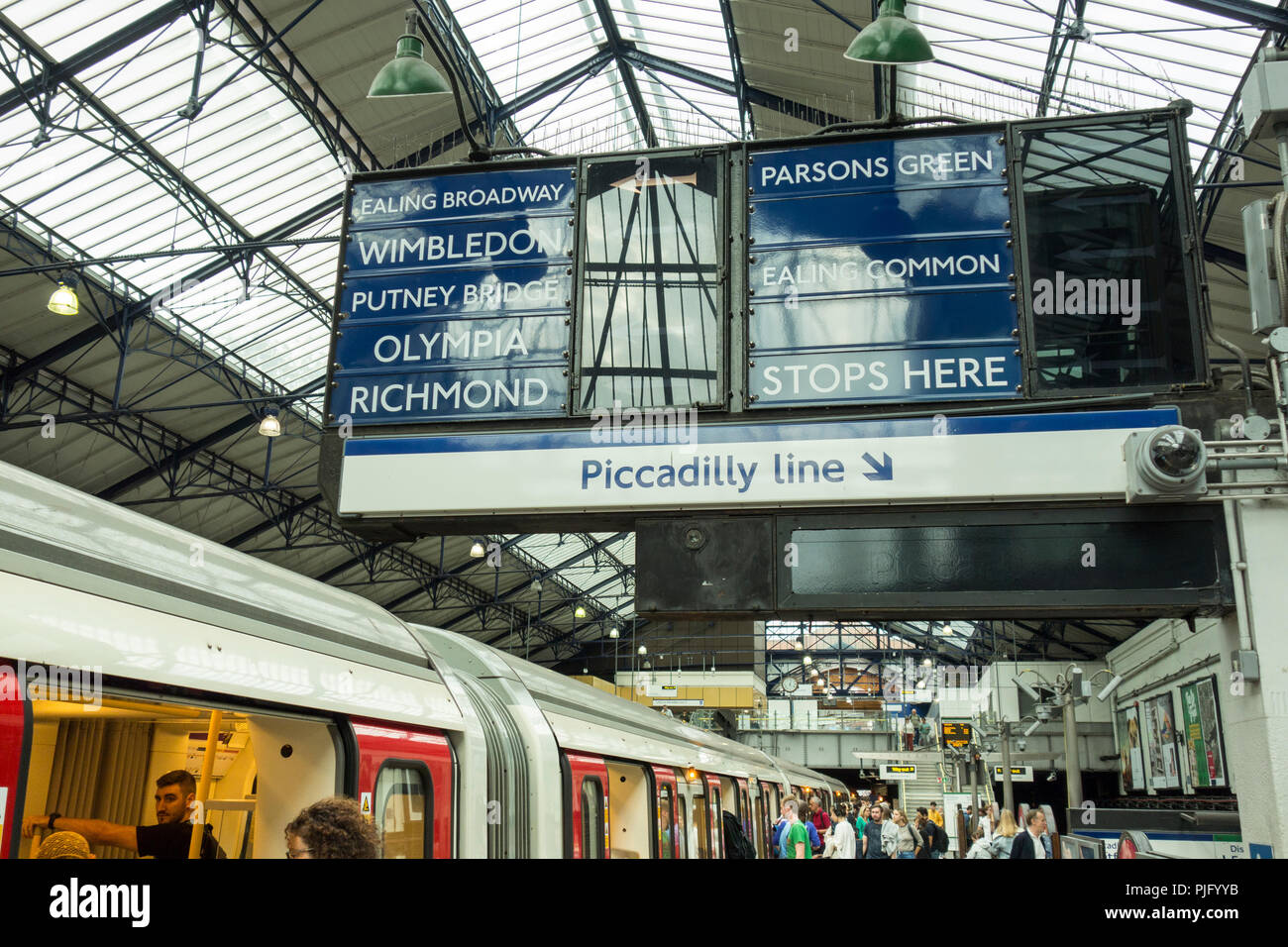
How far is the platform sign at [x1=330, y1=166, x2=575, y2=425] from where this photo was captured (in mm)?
5305

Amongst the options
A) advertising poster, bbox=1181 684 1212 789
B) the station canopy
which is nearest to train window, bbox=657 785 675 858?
the station canopy

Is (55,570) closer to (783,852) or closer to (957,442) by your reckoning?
(957,442)

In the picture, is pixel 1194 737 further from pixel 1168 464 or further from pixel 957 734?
pixel 1168 464

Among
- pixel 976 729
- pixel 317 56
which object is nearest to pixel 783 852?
pixel 317 56

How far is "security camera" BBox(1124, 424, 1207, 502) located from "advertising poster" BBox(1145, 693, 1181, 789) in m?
20.9

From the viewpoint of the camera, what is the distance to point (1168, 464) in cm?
446

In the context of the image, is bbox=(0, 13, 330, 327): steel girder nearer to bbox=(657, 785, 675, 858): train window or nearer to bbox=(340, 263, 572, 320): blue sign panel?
bbox=(340, 263, 572, 320): blue sign panel

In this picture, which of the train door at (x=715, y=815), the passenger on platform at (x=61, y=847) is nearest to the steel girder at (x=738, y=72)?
the train door at (x=715, y=815)

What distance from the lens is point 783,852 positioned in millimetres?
12391

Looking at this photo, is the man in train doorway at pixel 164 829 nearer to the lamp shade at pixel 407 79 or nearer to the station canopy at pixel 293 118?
the lamp shade at pixel 407 79

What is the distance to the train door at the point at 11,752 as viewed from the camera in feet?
9.03

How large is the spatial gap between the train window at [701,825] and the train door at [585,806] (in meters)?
3.55
